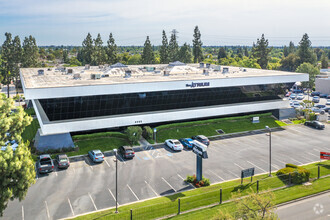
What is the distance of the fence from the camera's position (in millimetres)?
26484

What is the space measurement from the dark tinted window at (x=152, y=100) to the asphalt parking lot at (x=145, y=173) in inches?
337

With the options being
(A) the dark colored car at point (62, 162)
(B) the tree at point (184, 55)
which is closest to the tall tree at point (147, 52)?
(B) the tree at point (184, 55)

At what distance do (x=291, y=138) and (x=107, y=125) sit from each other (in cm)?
3107

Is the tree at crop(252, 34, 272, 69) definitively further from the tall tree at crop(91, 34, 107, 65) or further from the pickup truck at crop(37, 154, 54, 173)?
the pickup truck at crop(37, 154, 54, 173)

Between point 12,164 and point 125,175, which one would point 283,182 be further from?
point 12,164

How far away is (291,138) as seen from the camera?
5259 centimetres

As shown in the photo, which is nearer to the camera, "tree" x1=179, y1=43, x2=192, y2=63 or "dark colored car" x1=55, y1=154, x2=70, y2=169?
"dark colored car" x1=55, y1=154, x2=70, y2=169

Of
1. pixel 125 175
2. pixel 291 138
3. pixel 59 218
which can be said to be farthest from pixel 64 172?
pixel 291 138

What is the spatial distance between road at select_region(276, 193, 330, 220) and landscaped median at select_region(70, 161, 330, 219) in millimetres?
972

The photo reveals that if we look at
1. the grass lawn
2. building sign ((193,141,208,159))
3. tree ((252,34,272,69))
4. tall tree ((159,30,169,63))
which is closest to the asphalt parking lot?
building sign ((193,141,208,159))

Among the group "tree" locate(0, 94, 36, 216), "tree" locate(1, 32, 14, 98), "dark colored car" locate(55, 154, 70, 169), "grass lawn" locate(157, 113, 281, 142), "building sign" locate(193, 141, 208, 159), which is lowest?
"dark colored car" locate(55, 154, 70, 169)

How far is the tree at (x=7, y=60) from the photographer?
94.1 m

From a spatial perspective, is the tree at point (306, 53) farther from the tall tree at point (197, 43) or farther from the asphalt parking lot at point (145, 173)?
the asphalt parking lot at point (145, 173)

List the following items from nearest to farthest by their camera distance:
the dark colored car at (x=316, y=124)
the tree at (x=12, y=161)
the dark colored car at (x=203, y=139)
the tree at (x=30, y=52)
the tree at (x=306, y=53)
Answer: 1. the tree at (x=12, y=161)
2. the dark colored car at (x=203, y=139)
3. the dark colored car at (x=316, y=124)
4. the tree at (x=30, y=52)
5. the tree at (x=306, y=53)
